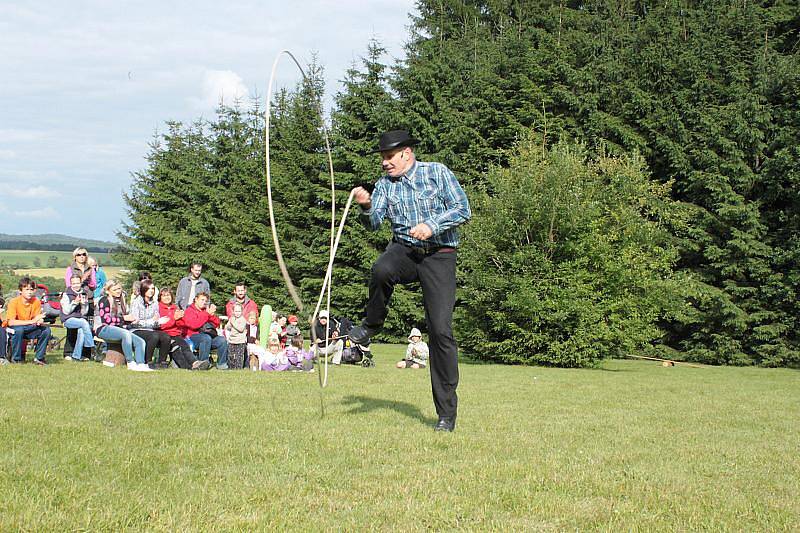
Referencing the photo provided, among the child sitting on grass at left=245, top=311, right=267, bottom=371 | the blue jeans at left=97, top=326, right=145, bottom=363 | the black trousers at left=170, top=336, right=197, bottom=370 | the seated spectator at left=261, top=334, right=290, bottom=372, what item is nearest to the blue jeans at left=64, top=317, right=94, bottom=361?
the blue jeans at left=97, top=326, right=145, bottom=363

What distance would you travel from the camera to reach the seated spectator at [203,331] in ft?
45.5

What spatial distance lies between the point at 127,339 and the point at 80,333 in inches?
60.8

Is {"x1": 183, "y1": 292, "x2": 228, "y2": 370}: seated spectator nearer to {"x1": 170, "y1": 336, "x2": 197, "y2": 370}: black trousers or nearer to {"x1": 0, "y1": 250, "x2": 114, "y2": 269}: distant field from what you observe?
{"x1": 170, "y1": 336, "x2": 197, "y2": 370}: black trousers

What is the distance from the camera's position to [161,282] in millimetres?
40312

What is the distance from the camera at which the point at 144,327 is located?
13289 mm

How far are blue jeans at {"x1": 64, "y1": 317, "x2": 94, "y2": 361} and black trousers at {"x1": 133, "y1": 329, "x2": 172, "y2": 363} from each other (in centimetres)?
141

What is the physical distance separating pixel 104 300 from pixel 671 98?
23.8 meters

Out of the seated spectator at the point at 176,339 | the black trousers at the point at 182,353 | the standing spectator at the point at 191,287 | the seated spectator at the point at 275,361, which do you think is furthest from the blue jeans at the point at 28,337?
the seated spectator at the point at 275,361

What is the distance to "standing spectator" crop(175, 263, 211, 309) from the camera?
50.2 ft

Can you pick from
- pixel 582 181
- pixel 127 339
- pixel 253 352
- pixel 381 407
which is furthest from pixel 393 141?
pixel 582 181

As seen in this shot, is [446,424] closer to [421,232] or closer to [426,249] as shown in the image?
[426,249]

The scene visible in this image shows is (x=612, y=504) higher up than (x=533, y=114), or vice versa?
(x=533, y=114)

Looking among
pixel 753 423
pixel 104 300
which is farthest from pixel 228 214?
pixel 753 423

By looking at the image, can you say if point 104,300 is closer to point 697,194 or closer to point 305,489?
point 305,489
